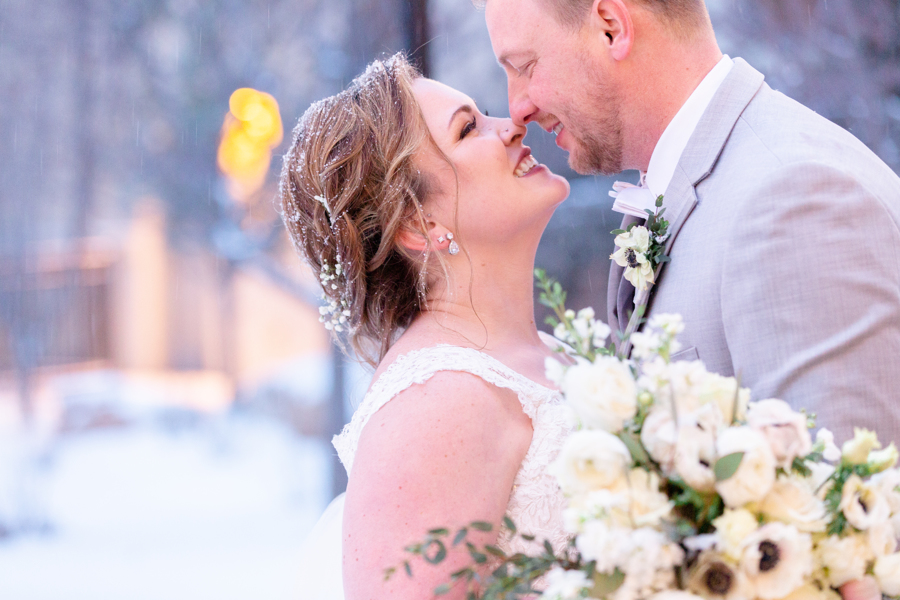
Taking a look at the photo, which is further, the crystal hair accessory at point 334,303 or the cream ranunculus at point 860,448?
the crystal hair accessory at point 334,303

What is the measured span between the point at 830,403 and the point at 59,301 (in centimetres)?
377

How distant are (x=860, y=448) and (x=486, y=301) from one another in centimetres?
113

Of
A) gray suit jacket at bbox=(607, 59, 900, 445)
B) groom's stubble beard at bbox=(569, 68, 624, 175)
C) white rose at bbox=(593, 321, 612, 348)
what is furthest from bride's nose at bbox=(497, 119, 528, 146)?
white rose at bbox=(593, 321, 612, 348)

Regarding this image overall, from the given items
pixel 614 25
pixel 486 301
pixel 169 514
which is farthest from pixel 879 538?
pixel 169 514

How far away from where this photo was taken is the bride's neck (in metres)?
1.97

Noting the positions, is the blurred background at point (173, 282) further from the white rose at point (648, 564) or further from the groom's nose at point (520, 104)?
the white rose at point (648, 564)

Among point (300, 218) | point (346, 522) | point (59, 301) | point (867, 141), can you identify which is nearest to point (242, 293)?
point (59, 301)

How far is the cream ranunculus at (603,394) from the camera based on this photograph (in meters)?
0.90

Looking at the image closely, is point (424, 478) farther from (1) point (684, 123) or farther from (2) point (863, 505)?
(1) point (684, 123)

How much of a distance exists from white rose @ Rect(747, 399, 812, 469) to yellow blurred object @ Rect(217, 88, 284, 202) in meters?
3.16

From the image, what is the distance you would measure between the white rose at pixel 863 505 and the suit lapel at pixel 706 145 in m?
0.74

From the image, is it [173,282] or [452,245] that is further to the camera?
[173,282]

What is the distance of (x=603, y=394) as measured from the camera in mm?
898

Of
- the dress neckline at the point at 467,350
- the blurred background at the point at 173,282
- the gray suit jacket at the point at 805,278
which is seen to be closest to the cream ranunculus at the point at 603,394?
the gray suit jacket at the point at 805,278
